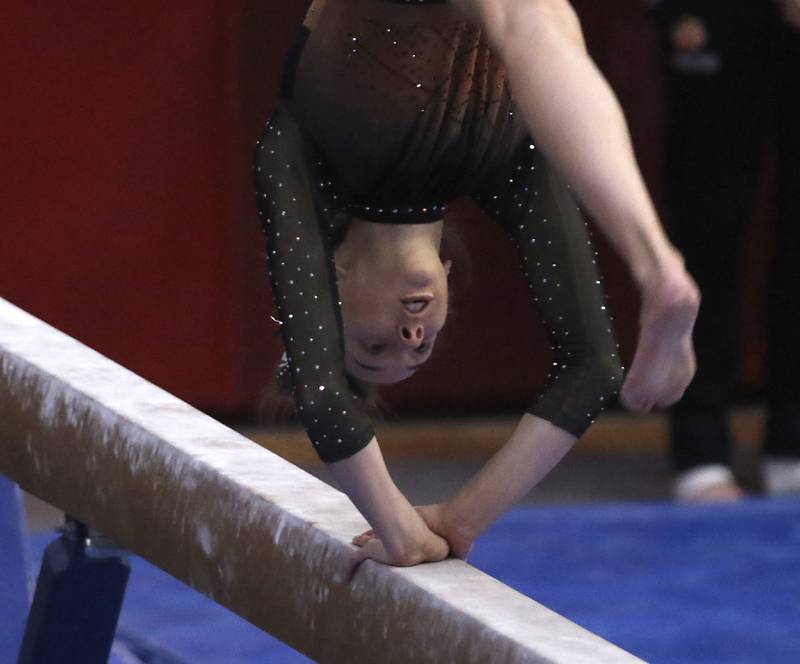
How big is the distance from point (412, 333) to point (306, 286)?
0.55 feet

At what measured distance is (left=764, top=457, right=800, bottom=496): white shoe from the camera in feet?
14.1

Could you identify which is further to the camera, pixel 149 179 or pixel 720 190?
pixel 149 179

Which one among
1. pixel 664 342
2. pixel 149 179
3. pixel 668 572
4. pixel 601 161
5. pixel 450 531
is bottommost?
pixel 668 572

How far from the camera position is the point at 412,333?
1.91m

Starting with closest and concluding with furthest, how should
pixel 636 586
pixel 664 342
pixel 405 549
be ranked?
pixel 664 342
pixel 405 549
pixel 636 586

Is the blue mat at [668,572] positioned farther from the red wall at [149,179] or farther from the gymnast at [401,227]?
A: the gymnast at [401,227]

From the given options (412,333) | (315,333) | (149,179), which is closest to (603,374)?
(412,333)

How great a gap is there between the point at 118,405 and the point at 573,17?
69 centimetres

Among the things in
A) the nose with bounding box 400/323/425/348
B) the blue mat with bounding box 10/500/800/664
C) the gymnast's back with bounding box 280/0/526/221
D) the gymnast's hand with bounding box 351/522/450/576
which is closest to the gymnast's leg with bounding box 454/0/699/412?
the gymnast's back with bounding box 280/0/526/221

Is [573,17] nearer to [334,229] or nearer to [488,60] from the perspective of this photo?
[488,60]

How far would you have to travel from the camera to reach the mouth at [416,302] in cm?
189

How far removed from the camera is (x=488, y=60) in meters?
1.79

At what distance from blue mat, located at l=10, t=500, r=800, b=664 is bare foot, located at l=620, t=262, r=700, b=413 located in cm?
172

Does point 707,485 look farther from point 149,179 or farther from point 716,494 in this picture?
point 149,179
